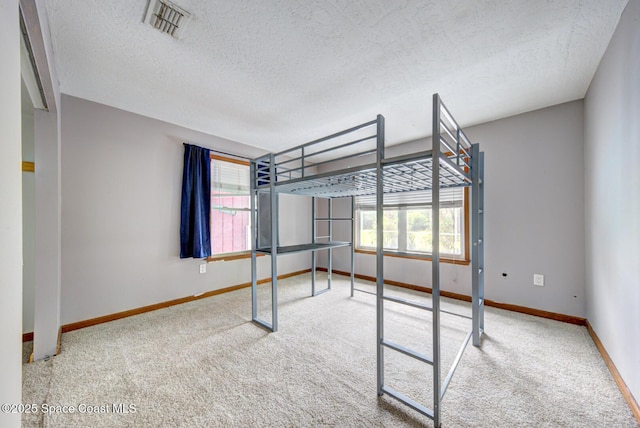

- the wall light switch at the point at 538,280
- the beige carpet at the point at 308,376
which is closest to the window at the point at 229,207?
the beige carpet at the point at 308,376

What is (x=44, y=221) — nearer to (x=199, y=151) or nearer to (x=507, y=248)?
(x=199, y=151)

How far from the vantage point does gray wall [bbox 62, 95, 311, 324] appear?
7.86 ft

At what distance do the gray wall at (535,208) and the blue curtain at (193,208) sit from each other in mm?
3464

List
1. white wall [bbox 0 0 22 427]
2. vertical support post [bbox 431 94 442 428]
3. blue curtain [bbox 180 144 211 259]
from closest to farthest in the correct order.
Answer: white wall [bbox 0 0 22 427], vertical support post [bbox 431 94 442 428], blue curtain [bbox 180 144 211 259]

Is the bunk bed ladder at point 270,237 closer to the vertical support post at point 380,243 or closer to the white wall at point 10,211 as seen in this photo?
the vertical support post at point 380,243

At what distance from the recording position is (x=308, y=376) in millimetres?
1713

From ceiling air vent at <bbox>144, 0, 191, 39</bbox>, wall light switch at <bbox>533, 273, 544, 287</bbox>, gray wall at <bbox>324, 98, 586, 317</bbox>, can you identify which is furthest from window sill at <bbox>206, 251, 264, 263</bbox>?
wall light switch at <bbox>533, 273, 544, 287</bbox>

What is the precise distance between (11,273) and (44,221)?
1.84 meters

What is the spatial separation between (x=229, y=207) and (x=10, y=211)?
3.01m

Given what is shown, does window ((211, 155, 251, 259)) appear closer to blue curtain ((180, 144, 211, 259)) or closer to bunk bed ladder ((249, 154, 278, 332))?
blue curtain ((180, 144, 211, 259))

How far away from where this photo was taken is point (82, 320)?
243cm

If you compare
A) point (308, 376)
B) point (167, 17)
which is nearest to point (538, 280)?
point (308, 376)

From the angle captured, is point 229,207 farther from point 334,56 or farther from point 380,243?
point 380,243

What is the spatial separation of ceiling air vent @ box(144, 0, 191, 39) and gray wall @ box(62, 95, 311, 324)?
1639 mm
